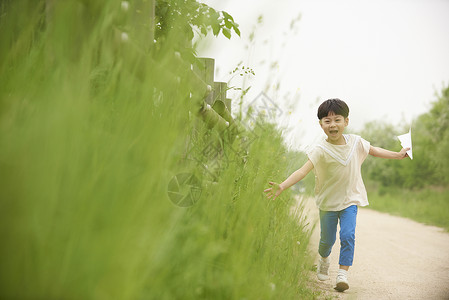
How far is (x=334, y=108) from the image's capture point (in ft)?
12.0

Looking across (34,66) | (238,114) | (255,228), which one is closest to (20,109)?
(34,66)

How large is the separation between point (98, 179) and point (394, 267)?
404 centimetres

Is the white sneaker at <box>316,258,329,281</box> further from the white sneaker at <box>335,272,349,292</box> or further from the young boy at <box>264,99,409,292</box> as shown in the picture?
the white sneaker at <box>335,272,349,292</box>

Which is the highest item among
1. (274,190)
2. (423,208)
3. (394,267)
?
(274,190)

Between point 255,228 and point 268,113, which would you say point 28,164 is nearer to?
point 255,228

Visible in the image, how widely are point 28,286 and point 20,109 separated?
431mm

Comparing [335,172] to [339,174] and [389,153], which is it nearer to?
[339,174]

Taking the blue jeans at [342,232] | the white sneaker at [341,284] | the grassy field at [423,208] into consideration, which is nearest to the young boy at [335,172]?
the blue jeans at [342,232]

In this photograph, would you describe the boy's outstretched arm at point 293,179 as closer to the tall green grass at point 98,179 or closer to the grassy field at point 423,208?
the tall green grass at point 98,179

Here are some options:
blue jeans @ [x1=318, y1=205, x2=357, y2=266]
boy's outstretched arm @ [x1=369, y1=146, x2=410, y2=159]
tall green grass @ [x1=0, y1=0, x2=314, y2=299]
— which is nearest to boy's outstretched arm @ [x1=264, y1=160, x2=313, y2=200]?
blue jeans @ [x1=318, y1=205, x2=357, y2=266]

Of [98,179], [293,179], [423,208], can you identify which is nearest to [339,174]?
[293,179]

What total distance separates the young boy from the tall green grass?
2.06m

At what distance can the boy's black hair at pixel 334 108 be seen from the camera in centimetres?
364

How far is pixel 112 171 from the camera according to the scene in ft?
3.01
